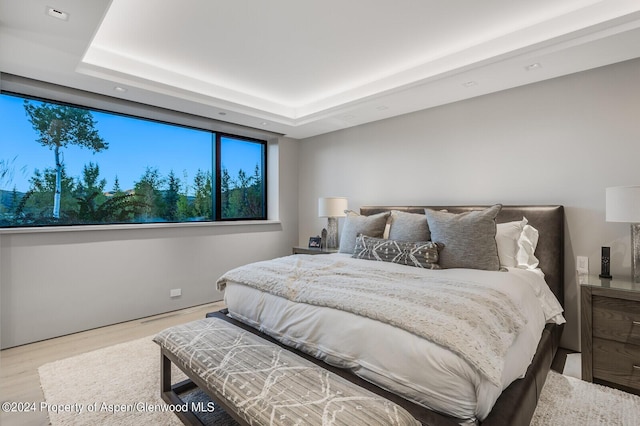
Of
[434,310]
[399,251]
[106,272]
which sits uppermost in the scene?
[399,251]

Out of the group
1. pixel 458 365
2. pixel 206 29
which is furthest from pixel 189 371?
pixel 206 29

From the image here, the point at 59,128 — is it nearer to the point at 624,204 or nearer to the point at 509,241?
the point at 509,241

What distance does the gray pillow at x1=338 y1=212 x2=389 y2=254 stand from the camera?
11.1 ft

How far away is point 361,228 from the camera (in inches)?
135

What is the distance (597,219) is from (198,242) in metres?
4.08

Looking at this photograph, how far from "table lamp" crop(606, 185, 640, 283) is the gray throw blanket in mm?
1102

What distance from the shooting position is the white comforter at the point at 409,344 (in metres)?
1.27

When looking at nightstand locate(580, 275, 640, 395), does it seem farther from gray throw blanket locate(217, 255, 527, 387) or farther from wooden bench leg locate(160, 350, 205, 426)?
wooden bench leg locate(160, 350, 205, 426)

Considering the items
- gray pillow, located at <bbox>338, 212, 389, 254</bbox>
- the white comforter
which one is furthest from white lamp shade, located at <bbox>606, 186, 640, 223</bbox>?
gray pillow, located at <bbox>338, 212, 389, 254</bbox>

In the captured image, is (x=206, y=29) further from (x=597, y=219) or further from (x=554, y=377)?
(x=554, y=377)

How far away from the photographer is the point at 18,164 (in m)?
2.99

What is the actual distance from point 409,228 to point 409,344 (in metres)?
1.82

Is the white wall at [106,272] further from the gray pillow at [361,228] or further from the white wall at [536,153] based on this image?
the white wall at [536,153]

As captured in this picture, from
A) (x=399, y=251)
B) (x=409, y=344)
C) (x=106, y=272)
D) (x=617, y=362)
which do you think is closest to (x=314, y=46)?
(x=399, y=251)
